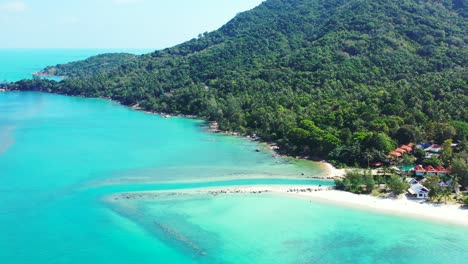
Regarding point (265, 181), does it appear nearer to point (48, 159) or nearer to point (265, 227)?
point (265, 227)

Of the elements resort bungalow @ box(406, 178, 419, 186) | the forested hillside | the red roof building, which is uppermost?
the forested hillside

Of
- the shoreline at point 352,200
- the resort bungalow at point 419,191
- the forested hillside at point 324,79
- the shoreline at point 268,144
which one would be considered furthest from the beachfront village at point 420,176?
the shoreline at point 268,144

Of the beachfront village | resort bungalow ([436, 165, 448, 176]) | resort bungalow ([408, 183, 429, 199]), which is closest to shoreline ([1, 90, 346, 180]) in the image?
the beachfront village

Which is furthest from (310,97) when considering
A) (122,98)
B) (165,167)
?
(122,98)

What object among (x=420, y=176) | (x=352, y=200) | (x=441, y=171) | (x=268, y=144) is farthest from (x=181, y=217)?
(x=268, y=144)

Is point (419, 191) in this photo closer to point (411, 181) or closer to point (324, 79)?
point (411, 181)

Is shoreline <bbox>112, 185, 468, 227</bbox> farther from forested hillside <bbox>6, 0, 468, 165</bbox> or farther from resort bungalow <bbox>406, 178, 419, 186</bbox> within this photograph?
forested hillside <bbox>6, 0, 468, 165</bbox>
